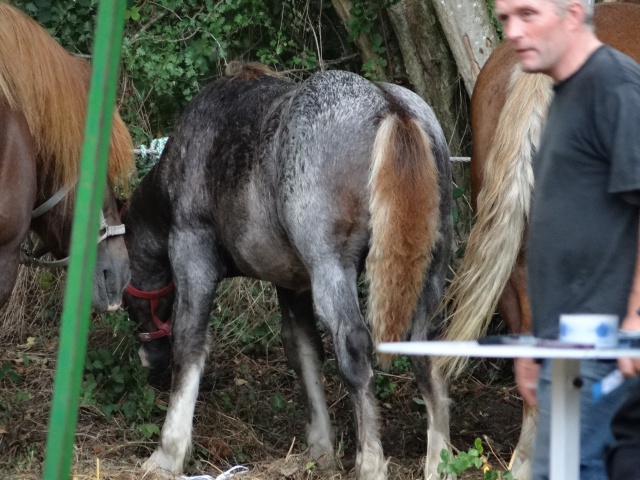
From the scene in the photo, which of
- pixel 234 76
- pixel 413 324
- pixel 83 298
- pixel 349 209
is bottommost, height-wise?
pixel 413 324

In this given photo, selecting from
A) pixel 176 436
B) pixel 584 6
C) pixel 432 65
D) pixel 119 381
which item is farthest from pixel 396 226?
pixel 432 65

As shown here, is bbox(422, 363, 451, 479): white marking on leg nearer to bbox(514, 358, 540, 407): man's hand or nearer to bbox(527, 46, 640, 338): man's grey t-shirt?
bbox(514, 358, 540, 407): man's hand

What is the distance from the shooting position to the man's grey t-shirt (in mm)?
2342

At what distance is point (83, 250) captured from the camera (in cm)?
210

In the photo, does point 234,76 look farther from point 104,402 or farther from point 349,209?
point 104,402

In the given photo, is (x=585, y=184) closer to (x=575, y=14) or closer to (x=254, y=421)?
(x=575, y=14)

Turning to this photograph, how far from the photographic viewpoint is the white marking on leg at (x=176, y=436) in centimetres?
483

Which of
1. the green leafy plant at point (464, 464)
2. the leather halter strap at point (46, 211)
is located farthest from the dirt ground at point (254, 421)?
the leather halter strap at point (46, 211)

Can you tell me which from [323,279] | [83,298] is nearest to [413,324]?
[323,279]

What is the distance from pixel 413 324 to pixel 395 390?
1.68 m

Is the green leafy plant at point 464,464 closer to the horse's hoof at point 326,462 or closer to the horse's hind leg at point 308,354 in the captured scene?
the horse's hoof at point 326,462

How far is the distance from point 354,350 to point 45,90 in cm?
174

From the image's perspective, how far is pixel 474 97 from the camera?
4.91 meters

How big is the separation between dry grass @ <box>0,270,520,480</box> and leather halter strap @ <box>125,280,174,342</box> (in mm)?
417
